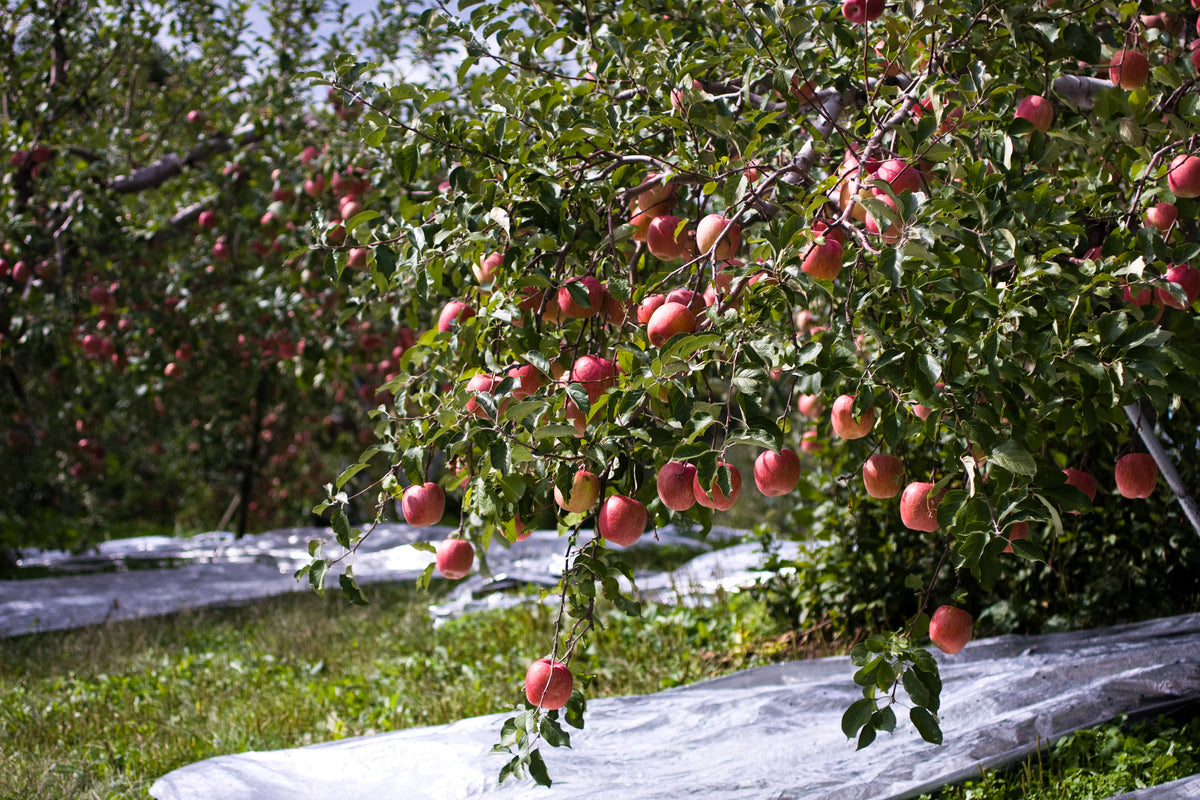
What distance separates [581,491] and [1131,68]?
53.4 inches

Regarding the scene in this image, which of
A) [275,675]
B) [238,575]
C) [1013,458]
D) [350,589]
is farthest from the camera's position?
[238,575]

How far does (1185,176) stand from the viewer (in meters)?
1.61

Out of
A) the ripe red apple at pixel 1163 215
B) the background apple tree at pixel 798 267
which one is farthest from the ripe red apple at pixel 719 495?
the ripe red apple at pixel 1163 215

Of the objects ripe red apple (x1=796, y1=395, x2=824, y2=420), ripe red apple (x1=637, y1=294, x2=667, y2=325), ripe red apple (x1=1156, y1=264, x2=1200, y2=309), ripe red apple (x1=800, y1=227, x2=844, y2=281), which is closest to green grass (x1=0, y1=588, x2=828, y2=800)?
ripe red apple (x1=796, y1=395, x2=824, y2=420)

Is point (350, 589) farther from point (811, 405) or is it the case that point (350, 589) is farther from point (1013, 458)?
point (811, 405)

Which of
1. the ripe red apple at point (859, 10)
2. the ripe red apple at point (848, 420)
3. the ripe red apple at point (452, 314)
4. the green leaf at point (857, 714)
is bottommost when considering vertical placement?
the green leaf at point (857, 714)

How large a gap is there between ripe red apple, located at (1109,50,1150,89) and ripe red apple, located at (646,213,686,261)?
923mm

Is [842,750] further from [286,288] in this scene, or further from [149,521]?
[149,521]

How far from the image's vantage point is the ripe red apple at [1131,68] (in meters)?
1.79

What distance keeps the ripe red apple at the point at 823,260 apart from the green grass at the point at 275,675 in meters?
1.59

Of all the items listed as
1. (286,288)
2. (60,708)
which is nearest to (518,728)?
(60,708)

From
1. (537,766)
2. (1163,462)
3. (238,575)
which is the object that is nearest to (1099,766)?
(1163,462)

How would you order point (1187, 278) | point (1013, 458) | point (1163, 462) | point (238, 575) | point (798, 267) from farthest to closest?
point (238, 575)
point (1163, 462)
point (1187, 278)
point (798, 267)
point (1013, 458)

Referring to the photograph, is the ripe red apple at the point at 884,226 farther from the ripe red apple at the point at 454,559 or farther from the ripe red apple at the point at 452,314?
the ripe red apple at the point at 454,559
